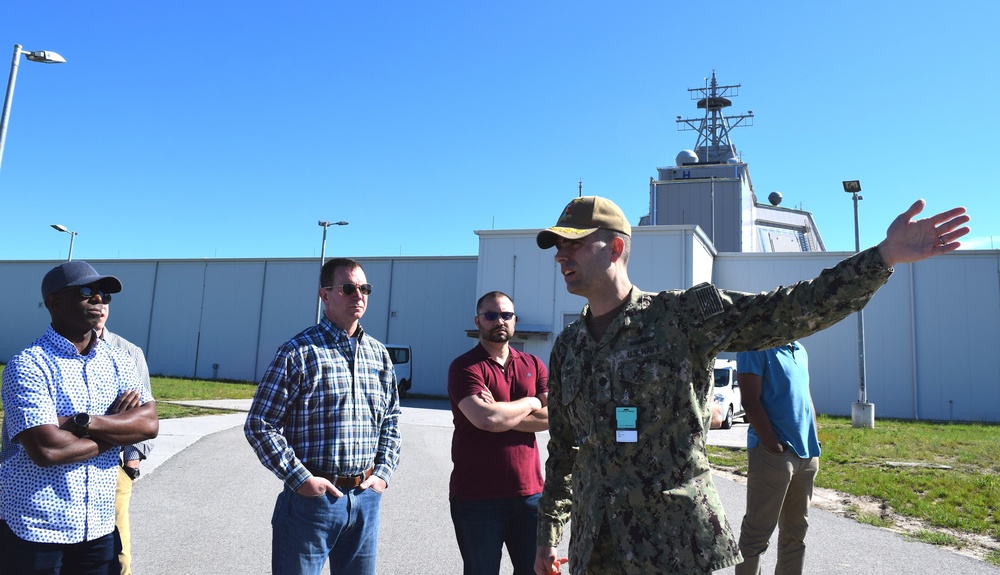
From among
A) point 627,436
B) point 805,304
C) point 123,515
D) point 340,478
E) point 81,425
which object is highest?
point 805,304

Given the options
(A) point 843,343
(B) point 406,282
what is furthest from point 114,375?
(B) point 406,282

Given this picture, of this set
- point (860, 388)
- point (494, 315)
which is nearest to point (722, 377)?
point (860, 388)

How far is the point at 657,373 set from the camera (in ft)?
7.75

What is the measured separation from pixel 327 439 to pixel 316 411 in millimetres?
152

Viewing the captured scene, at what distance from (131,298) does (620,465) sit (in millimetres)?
41922

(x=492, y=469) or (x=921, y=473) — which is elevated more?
(x=492, y=469)

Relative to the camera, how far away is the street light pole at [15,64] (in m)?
12.8

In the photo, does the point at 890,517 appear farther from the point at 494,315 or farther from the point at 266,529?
the point at 266,529

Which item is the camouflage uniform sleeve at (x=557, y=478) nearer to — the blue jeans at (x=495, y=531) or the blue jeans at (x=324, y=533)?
the blue jeans at (x=495, y=531)

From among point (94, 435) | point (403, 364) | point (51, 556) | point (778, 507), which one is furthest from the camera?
point (403, 364)

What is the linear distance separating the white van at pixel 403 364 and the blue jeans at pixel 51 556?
25.5 meters

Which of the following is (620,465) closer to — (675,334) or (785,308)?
(675,334)

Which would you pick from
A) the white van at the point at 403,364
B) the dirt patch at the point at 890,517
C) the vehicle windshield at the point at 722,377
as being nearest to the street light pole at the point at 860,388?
the vehicle windshield at the point at 722,377

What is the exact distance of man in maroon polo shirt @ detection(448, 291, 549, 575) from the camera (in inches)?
147
